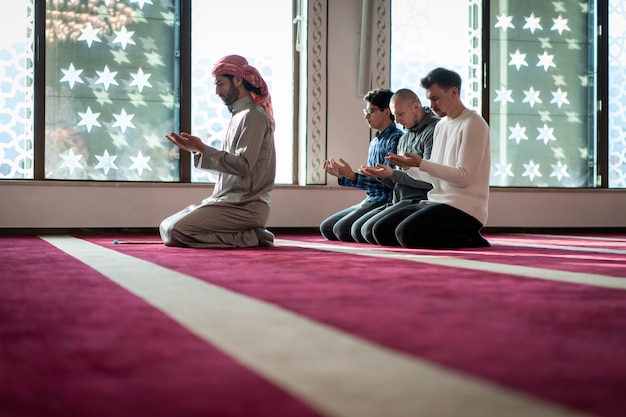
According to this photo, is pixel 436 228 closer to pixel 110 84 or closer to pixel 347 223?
pixel 347 223

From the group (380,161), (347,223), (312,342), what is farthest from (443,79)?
(312,342)

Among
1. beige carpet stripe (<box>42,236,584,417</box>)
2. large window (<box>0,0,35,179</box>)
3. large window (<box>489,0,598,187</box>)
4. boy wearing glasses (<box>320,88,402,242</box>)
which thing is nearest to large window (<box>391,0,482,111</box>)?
large window (<box>489,0,598,187</box>)

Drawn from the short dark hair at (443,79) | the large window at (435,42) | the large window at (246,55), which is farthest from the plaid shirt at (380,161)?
the large window at (435,42)

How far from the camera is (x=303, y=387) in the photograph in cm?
109

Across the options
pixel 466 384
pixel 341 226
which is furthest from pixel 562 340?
pixel 341 226

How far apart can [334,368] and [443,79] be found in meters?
3.01

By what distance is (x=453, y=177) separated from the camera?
393 centimetres

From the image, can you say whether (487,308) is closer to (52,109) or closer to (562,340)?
(562,340)

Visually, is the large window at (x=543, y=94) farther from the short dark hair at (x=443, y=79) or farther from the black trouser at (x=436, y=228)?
the short dark hair at (x=443, y=79)

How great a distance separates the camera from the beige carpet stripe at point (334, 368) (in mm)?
983

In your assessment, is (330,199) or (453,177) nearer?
(453,177)

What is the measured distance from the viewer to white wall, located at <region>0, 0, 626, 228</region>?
18.8ft

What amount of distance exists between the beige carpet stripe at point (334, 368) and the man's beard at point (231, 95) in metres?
2.30

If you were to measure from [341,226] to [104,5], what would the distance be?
2.74 m
